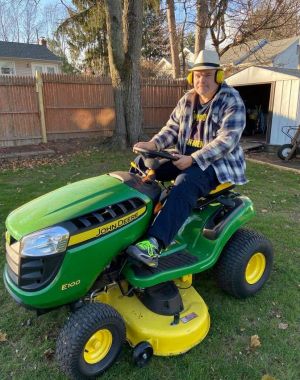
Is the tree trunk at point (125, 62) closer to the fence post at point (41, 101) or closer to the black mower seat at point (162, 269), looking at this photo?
the fence post at point (41, 101)

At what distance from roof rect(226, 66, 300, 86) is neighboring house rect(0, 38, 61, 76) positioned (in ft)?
65.7

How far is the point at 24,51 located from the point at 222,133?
29268mm

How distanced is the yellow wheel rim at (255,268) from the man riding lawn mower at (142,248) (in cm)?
1

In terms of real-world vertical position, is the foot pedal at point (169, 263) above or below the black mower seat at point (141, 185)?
below

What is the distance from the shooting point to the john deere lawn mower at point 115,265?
7.14 ft

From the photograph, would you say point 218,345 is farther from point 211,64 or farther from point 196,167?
point 211,64

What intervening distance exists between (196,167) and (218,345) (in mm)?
1363

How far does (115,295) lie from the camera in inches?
108

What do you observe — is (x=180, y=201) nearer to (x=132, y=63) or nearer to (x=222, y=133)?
(x=222, y=133)

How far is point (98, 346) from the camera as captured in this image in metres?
2.40

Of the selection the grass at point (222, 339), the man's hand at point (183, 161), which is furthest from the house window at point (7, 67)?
the man's hand at point (183, 161)

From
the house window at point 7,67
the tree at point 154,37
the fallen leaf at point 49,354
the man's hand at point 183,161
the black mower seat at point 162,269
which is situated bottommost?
the fallen leaf at point 49,354

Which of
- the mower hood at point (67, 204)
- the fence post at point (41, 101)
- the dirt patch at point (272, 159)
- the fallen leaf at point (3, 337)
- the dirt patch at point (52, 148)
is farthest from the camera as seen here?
the fence post at point (41, 101)

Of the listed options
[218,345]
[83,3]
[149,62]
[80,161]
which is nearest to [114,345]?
[218,345]
